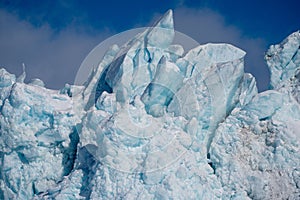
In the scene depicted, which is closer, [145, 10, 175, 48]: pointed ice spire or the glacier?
the glacier

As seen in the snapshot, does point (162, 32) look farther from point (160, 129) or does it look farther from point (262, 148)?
point (262, 148)

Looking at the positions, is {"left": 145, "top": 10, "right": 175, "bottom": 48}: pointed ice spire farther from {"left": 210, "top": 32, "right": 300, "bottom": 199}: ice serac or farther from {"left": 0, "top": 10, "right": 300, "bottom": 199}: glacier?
{"left": 210, "top": 32, "right": 300, "bottom": 199}: ice serac

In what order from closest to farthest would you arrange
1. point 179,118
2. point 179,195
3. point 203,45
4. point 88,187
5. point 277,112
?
1. point 179,195
2. point 88,187
3. point 179,118
4. point 277,112
5. point 203,45

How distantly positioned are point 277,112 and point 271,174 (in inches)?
51.9

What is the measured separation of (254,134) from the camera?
873cm

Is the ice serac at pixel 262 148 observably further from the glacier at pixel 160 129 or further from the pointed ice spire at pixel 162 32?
the pointed ice spire at pixel 162 32

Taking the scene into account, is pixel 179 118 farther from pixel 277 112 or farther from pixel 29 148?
pixel 29 148

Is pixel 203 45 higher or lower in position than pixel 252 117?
higher

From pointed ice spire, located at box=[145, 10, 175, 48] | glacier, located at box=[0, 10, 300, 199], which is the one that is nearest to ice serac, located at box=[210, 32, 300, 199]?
glacier, located at box=[0, 10, 300, 199]

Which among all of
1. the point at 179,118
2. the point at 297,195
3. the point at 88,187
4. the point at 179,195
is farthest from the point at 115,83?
the point at 297,195

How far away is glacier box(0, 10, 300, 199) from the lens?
7609 mm

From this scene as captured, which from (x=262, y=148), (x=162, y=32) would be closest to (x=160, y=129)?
(x=262, y=148)

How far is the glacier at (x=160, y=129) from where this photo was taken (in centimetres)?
761

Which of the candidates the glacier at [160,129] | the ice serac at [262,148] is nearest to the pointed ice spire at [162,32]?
the glacier at [160,129]
